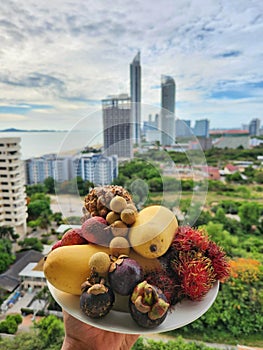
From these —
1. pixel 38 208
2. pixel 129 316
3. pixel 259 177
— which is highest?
pixel 129 316

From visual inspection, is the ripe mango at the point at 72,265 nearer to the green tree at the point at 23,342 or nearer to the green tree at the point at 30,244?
the green tree at the point at 23,342

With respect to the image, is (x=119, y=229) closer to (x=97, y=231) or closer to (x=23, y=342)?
(x=97, y=231)

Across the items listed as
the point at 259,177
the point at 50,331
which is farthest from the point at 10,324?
the point at 259,177

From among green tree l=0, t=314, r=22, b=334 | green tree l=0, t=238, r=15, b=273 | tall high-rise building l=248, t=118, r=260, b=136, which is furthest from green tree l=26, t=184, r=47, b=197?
tall high-rise building l=248, t=118, r=260, b=136

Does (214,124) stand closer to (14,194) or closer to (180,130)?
(14,194)

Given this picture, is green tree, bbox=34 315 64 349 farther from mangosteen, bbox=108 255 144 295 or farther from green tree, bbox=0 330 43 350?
mangosteen, bbox=108 255 144 295
